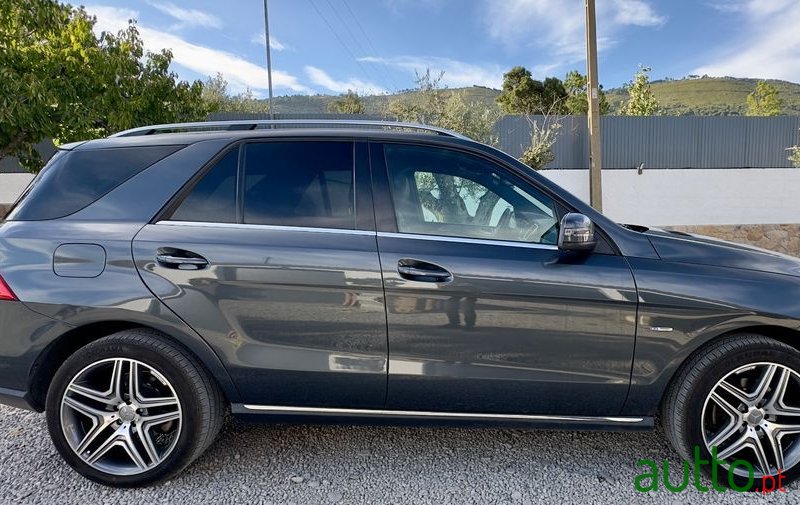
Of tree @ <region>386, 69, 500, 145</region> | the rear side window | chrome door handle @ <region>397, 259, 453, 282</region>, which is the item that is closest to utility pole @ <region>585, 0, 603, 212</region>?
tree @ <region>386, 69, 500, 145</region>

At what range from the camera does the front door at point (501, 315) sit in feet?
6.56

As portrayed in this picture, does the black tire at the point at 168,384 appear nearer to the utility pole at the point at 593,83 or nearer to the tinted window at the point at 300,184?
the tinted window at the point at 300,184

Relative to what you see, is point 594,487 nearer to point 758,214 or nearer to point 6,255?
point 6,255

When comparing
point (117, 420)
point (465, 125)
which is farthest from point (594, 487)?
point (465, 125)

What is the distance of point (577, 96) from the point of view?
29.7m

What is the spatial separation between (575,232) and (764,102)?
130 feet

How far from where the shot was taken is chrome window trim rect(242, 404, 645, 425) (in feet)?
6.99

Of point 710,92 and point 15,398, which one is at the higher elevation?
point 710,92

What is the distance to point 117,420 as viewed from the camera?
7.08ft

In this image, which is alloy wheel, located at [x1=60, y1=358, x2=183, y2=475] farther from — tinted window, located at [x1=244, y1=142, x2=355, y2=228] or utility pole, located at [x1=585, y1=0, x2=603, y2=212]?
utility pole, located at [x1=585, y1=0, x2=603, y2=212]

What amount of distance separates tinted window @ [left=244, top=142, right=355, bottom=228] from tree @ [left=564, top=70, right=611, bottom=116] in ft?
82.3

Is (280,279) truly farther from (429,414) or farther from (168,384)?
(429,414)

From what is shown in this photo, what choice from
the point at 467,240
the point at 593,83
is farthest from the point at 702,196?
the point at 467,240

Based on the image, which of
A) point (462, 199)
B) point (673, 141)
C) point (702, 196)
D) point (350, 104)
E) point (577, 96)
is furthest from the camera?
point (577, 96)
